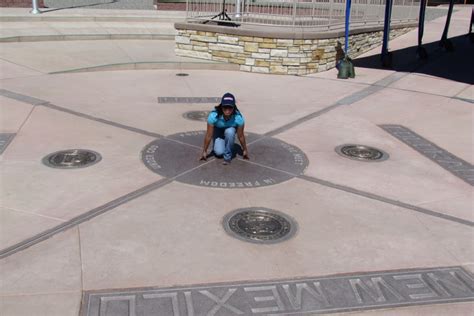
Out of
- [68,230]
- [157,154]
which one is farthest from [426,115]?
[68,230]

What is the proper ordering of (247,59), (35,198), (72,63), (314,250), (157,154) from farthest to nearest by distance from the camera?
1. (247,59)
2. (72,63)
3. (157,154)
4. (35,198)
5. (314,250)

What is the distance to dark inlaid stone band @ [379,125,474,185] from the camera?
631 centimetres

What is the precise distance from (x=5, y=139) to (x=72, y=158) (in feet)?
4.10

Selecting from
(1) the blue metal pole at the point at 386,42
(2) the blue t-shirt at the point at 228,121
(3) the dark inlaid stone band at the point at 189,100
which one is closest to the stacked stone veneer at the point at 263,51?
(1) the blue metal pole at the point at 386,42

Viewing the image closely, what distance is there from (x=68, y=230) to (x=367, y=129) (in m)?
5.25

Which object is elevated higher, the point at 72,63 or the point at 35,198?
the point at 72,63

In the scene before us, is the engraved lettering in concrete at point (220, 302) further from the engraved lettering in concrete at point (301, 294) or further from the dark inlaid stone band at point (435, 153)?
the dark inlaid stone band at point (435, 153)

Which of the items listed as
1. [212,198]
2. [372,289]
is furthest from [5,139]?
[372,289]

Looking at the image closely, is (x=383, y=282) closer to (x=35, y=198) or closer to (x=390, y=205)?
Result: (x=390, y=205)

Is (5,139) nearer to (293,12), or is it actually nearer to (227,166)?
(227,166)

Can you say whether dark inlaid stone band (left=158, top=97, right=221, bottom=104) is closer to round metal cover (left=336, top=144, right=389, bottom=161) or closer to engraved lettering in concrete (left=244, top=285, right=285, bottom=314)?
round metal cover (left=336, top=144, right=389, bottom=161)

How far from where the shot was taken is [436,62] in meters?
14.8

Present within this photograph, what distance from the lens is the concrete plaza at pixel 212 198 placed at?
12.2 ft

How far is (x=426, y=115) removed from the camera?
902 centimetres
